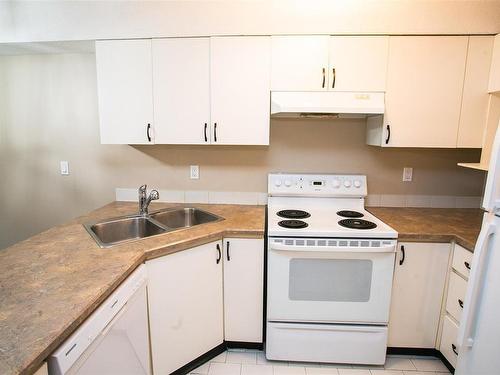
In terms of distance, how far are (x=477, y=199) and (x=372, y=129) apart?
40.8 inches

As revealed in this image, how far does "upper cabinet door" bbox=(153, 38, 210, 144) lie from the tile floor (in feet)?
4.78

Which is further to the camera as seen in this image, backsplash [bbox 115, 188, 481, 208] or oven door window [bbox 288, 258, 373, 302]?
backsplash [bbox 115, 188, 481, 208]

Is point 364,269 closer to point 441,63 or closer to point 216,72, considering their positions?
point 441,63

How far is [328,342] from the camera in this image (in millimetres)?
1847

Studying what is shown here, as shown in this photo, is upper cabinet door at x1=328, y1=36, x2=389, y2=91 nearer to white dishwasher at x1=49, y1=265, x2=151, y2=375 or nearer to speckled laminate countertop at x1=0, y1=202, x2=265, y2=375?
speckled laminate countertop at x1=0, y1=202, x2=265, y2=375

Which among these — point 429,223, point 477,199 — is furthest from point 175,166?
point 477,199

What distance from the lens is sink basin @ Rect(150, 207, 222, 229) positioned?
7.13 feet

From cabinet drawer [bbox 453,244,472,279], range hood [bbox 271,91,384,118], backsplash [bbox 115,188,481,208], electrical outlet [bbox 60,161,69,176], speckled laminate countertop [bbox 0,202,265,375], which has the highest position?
range hood [bbox 271,91,384,118]

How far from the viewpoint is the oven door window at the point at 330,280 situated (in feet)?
5.79

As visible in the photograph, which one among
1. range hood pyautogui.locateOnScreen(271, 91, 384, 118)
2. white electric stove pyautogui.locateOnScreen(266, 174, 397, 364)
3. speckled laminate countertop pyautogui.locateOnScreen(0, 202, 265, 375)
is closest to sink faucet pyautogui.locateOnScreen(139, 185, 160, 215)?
speckled laminate countertop pyautogui.locateOnScreen(0, 202, 265, 375)

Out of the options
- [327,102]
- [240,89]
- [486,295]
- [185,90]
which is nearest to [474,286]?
[486,295]

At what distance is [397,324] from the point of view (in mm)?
1892

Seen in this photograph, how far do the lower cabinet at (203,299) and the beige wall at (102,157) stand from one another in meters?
0.73

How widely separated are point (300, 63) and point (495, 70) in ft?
3.96
